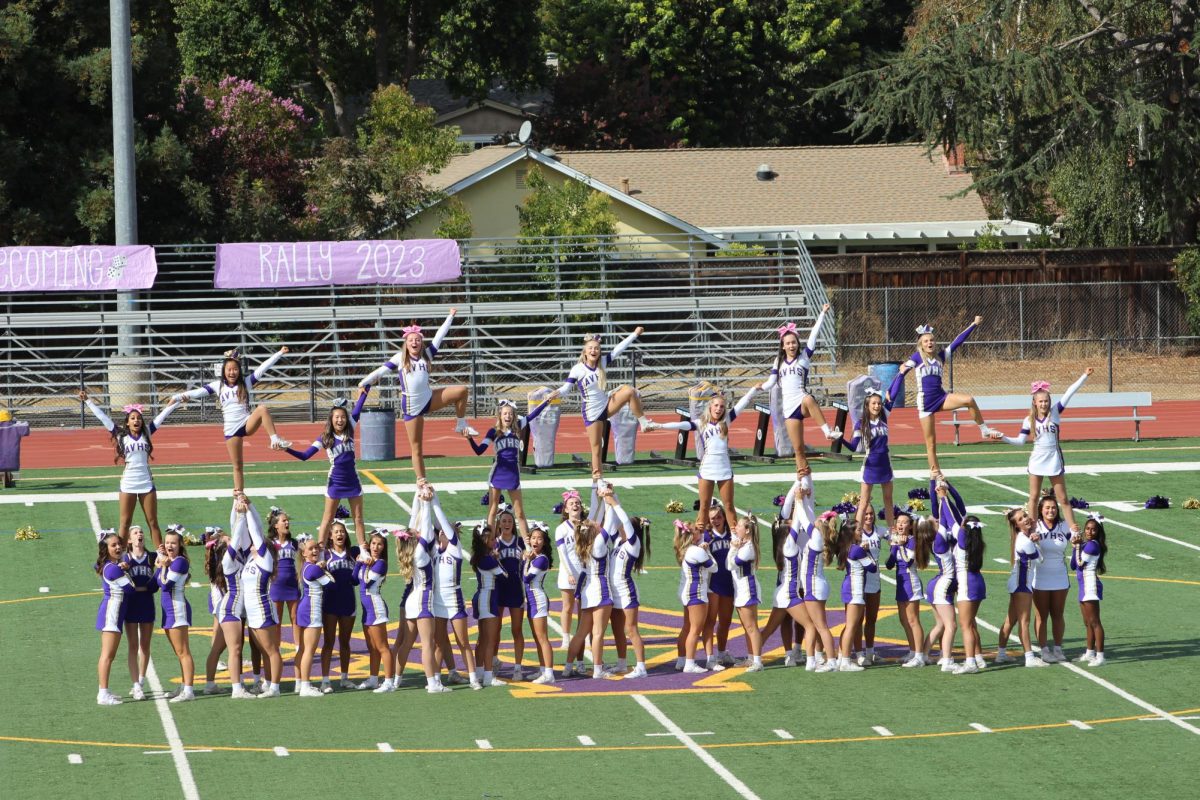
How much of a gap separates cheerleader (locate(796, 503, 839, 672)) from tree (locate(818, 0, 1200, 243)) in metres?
27.8

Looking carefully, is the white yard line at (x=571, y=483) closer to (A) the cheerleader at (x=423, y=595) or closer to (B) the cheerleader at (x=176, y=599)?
(A) the cheerleader at (x=423, y=595)

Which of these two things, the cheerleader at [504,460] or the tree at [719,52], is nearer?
the cheerleader at [504,460]

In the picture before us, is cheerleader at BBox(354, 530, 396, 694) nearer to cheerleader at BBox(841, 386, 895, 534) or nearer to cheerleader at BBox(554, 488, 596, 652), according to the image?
cheerleader at BBox(554, 488, 596, 652)

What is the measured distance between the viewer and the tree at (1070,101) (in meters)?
42.8

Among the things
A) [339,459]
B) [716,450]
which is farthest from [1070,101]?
[339,459]

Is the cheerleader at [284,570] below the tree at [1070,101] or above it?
below

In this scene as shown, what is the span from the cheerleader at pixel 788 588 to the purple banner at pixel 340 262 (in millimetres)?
24357

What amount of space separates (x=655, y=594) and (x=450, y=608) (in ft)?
16.1

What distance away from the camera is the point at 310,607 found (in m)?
15.8

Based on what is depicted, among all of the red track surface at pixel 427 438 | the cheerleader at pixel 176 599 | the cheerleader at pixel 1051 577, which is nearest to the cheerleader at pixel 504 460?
the cheerleader at pixel 176 599

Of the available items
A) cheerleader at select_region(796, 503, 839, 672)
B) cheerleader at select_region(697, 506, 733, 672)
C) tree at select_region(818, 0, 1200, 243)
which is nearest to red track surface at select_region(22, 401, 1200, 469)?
tree at select_region(818, 0, 1200, 243)

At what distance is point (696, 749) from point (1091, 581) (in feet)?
15.7

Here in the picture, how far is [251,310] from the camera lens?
39719 millimetres

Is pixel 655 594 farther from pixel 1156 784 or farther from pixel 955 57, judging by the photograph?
pixel 955 57
